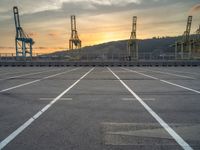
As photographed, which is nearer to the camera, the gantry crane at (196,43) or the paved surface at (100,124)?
the paved surface at (100,124)

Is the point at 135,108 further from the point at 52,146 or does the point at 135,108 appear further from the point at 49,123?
the point at 52,146

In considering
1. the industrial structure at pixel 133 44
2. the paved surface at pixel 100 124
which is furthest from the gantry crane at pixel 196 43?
the paved surface at pixel 100 124

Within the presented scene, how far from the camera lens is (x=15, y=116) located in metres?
6.79

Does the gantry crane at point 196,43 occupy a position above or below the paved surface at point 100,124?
above

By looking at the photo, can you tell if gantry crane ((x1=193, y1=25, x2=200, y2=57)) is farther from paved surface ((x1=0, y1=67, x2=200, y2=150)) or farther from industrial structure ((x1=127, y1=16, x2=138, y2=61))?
paved surface ((x1=0, y1=67, x2=200, y2=150))

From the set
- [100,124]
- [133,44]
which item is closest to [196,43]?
[133,44]

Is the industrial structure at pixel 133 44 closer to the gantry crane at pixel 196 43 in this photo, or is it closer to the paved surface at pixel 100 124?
the gantry crane at pixel 196 43

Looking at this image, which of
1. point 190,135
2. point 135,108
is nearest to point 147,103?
point 135,108

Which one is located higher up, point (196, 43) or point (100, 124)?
point (196, 43)

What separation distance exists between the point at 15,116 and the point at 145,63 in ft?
146

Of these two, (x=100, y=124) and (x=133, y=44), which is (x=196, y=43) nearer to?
(x=133, y=44)

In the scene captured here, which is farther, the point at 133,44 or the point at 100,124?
the point at 133,44

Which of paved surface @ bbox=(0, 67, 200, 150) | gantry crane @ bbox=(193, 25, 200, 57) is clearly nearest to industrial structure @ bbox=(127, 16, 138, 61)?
gantry crane @ bbox=(193, 25, 200, 57)

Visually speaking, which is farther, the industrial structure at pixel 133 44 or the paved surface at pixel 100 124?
the industrial structure at pixel 133 44
